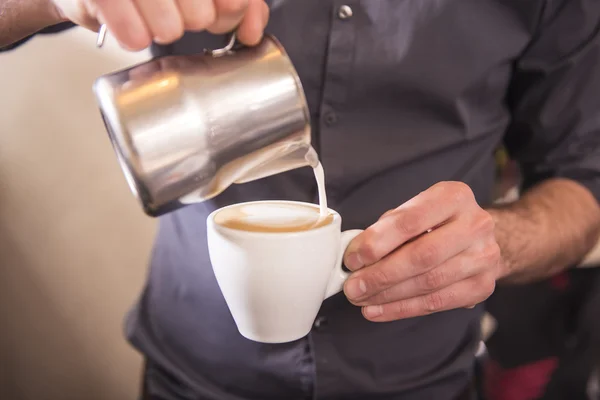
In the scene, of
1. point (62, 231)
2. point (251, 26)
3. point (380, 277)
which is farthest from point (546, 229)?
point (62, 231)

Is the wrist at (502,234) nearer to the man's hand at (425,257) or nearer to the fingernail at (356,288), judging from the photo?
the man's hand at (425,257)

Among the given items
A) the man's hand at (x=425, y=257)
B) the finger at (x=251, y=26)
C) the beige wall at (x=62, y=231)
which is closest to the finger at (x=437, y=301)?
the man's hand at (x=425, y=257)

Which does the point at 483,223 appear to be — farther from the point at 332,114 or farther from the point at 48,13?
the point at 48,13

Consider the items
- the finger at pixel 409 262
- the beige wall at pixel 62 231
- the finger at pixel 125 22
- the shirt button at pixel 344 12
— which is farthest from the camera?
the beige wall at pixel 62 231

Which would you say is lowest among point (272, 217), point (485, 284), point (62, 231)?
point (62, 231)

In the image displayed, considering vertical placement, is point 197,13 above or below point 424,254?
above

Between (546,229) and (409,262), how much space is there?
273mm

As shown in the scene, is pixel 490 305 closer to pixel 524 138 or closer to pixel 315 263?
pixel 524 138

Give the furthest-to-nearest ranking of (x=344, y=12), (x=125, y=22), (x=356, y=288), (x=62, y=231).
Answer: (x=62, y=231), (x=344, y=12), (x=356, y=288), (x=125, y=22)

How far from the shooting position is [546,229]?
0.61m

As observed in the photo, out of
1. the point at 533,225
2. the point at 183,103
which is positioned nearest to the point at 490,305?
the point at 533,225

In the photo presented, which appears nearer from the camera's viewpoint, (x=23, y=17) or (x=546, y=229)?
(x=23, y=17)

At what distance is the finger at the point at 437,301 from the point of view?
17.3 inches

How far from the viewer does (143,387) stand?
0.70 metres
